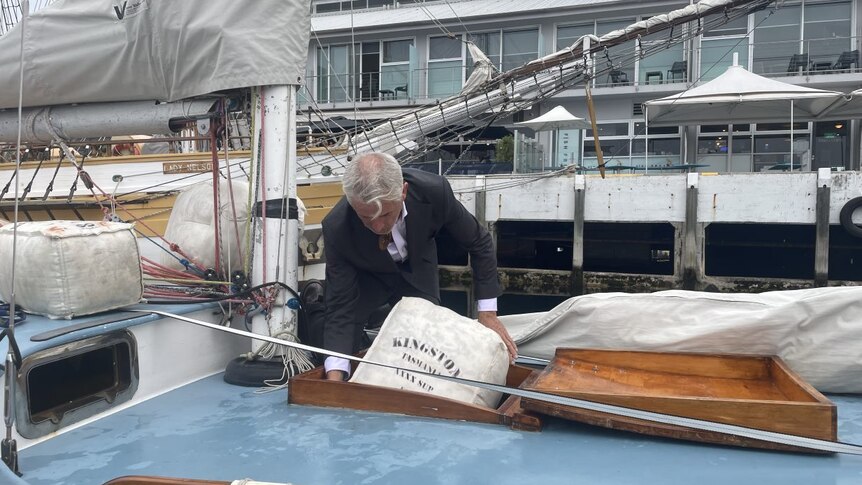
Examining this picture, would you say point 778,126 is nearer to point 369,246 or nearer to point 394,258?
point 394,258

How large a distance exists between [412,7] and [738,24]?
30.0ft

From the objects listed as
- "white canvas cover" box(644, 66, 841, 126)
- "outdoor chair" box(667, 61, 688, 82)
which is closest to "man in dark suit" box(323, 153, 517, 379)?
"white canvas cover" box(644, 66, 841, 126)

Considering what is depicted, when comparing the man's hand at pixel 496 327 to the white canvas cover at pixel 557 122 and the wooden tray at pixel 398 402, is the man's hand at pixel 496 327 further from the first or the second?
the white canvas cover at pixel 557 122

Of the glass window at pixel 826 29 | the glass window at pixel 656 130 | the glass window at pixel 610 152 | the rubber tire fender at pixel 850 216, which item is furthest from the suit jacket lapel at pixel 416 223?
the glass window at pixel 826 29

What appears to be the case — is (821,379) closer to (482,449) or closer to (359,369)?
(482,449)

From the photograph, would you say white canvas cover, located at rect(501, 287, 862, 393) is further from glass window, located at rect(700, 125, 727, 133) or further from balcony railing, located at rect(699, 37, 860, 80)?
glass window, located at rect(700, 125, 727, 133)

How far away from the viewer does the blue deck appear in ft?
5.92

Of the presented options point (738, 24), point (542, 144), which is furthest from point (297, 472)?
point (738, 24)

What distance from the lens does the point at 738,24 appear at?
17.1 m

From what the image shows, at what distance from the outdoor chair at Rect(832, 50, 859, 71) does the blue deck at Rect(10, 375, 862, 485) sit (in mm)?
17034

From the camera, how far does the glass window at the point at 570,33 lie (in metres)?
18.7

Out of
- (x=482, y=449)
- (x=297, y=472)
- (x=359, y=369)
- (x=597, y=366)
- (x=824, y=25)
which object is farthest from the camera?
(x=824, y=25)

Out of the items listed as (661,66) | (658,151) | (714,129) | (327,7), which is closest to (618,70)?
(661,66)

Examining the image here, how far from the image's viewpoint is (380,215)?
7.70ft
